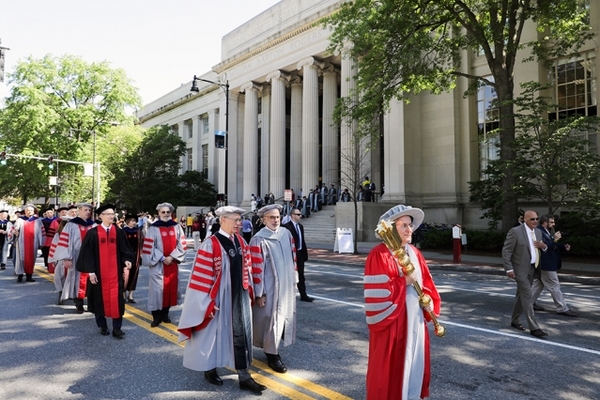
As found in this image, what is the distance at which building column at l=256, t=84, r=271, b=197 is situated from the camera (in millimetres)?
39859

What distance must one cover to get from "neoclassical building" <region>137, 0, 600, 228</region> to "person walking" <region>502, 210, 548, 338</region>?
43.1 feet

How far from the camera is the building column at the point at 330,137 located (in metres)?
32.5

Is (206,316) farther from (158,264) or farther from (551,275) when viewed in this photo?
(551,275)

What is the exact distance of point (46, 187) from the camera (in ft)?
140

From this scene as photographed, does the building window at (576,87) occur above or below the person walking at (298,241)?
above

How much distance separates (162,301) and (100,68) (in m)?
39.7

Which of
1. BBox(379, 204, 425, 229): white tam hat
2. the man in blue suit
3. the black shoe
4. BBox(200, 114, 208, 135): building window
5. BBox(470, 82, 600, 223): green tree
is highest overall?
BBox(200, 114, 208, 135): building window

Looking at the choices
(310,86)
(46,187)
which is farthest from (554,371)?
(46,187)

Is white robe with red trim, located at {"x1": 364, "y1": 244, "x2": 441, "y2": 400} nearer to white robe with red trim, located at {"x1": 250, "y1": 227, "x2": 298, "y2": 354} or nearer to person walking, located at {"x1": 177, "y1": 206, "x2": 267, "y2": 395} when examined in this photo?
person walking, located at {"x1": 177, "y1": 206, "x2": 267, "y2": 395}

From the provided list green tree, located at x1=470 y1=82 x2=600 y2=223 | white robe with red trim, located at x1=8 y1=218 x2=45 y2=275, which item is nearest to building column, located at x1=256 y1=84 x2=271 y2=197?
green tree, located at x1=470 y1=82 x2=600 y2=223

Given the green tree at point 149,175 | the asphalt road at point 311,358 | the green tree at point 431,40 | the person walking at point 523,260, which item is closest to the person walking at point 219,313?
the asphalt road at point 311,358

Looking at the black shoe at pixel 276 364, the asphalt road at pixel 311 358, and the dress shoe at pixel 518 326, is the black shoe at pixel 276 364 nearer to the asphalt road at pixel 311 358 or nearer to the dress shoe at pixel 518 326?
the asphalt road at pixel 311 358

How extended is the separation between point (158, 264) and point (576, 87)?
23463 millimetres

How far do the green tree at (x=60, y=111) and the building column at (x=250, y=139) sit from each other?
1212 cm
